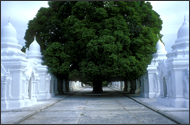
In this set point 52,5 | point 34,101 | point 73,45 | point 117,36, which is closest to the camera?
point 34,101

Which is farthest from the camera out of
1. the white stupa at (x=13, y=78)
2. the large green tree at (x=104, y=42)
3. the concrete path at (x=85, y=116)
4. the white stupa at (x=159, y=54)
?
the white stupa at (x=159, y=54)

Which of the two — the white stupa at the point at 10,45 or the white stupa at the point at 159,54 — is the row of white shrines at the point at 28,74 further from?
the white stupa at the point at 159,54

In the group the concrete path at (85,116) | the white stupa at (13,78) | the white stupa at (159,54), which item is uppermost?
the white stupa at (159,54)

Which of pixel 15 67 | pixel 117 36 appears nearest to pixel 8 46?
pixel 15 67

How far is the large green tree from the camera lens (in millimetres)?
15570

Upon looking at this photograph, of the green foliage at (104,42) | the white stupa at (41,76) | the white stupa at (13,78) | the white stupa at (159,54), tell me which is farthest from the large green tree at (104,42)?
the white stupa at (13,78)

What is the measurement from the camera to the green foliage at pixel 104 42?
1557cm

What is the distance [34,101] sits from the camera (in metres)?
13.4

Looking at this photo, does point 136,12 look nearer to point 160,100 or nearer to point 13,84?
point 160,100

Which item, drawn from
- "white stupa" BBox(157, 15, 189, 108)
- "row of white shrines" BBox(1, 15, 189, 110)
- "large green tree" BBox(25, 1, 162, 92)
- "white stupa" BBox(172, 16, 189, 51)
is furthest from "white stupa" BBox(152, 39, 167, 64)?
"white stupa" BBox(157, 15, 189, 108)

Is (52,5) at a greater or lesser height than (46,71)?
greater

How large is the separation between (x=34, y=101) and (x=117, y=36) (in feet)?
26.5

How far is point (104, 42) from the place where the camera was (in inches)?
612

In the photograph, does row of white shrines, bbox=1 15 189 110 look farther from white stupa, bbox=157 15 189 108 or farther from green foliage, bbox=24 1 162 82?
green foliage, bbox=24 1 162 82
